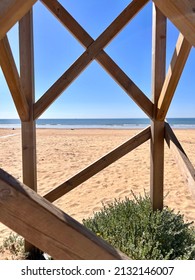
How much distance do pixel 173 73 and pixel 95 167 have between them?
3.76ft

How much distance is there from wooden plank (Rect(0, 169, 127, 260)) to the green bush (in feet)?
3.66

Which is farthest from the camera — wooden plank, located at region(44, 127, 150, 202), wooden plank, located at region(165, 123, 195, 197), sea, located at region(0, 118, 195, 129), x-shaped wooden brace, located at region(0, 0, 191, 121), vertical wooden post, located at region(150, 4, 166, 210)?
sea, located at region(0, 118, 195, 129)

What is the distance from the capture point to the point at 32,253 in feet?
7.36

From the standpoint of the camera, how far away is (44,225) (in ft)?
2.37

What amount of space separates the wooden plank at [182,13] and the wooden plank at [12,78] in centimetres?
121

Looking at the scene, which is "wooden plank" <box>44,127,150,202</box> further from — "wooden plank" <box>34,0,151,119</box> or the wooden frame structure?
"wooden plank" <box>34,0,151,119</box>

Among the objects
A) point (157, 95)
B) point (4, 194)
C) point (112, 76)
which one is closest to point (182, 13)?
point (4, 194)

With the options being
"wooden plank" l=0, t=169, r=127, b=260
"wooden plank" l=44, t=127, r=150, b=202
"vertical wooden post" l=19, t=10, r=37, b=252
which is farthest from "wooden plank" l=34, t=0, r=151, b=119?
"wooden plank" l=0, t=169, r=127, b=260

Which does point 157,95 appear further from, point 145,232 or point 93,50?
point 145,232

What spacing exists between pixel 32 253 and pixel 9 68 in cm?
170

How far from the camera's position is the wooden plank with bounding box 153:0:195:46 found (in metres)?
0.74

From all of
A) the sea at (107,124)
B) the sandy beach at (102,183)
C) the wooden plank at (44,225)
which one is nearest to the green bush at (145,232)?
the sandy beach at (102,183)
